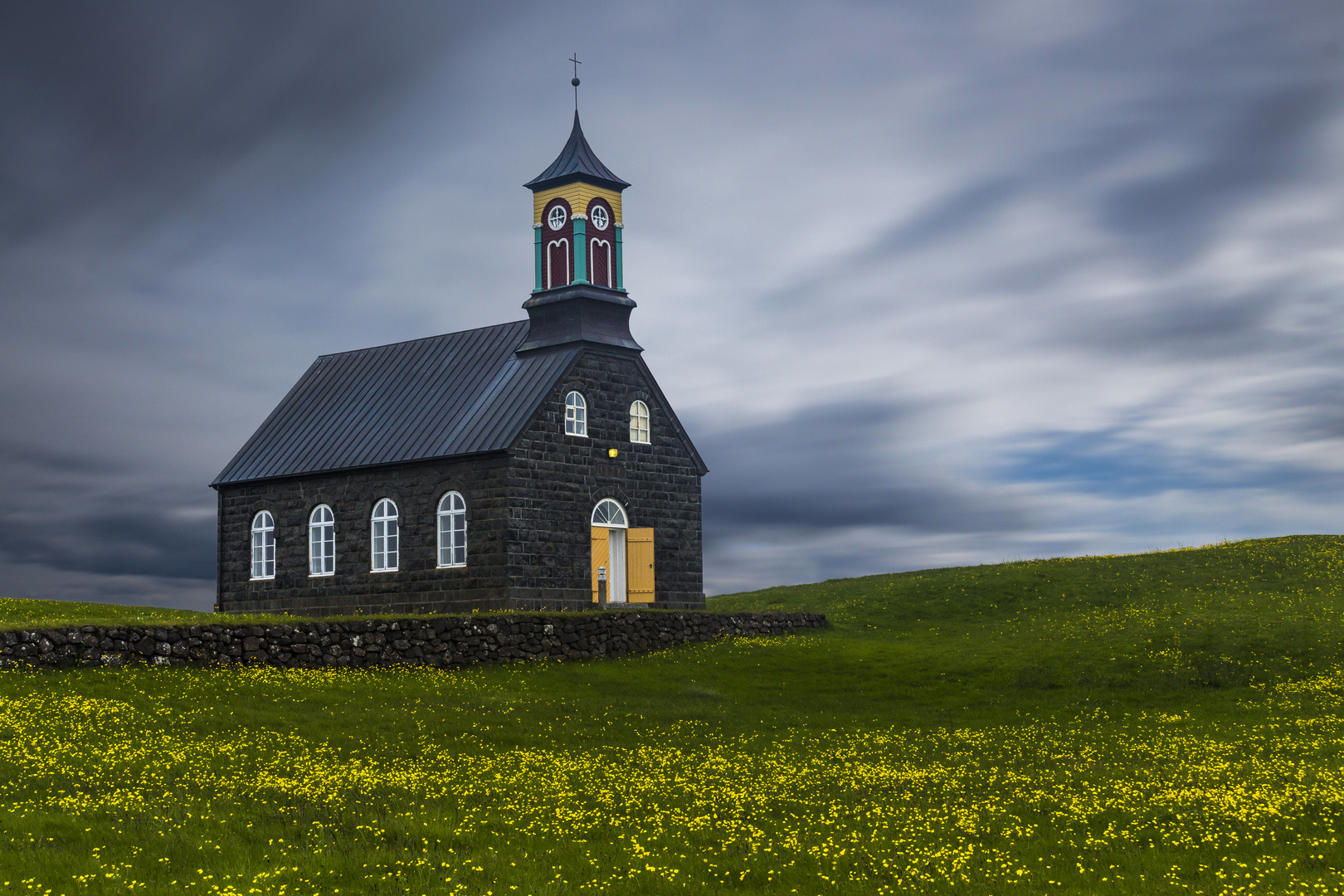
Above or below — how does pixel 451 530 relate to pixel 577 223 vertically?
below

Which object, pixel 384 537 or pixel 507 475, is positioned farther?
pixel 384 537

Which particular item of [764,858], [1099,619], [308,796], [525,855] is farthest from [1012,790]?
[1099,619]

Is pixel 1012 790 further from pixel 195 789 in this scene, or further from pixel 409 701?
pixel 409 701

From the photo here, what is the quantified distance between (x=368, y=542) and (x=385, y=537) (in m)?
0.80

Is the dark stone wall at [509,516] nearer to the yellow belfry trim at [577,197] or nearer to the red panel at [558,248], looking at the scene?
the red panel at [558,248]

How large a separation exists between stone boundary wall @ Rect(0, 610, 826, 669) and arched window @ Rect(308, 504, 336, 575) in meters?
12.6

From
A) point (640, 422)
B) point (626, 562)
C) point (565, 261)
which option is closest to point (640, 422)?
point (640, 422)

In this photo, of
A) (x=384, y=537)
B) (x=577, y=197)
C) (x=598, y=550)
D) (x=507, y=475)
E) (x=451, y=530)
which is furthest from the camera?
(x=577, y=197)

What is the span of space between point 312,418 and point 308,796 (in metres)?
34.0

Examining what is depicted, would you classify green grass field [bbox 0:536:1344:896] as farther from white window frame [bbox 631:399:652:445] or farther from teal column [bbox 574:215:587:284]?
teal column [bbox 574:215:587:284]

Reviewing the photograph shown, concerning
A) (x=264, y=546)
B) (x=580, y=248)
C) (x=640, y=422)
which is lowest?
(x=264, y=546)

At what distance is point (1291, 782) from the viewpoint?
18.5 m

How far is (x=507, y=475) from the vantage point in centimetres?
3959

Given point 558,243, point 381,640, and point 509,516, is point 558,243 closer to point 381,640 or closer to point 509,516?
point 509,516
